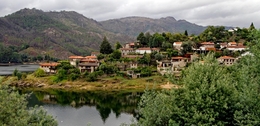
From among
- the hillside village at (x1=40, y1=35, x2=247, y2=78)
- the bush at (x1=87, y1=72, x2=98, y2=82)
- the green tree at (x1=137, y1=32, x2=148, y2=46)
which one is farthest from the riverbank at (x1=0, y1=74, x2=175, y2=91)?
the green tree at (x1=137, y1=32, x2=148, y2=46)

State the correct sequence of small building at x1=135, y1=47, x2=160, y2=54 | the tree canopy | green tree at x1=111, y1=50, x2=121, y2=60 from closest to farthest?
the tree canopy, green tree at x1=111, y1=50, x2=121, y2=60, small building at x1=135, y1=47, x2=160, y2=54

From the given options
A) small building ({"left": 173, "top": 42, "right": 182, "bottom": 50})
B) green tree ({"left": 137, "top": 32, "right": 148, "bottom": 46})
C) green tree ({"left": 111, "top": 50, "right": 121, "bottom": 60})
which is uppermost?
green tree ({"left": 137, "top": 32, "right": 148, "bottom": 46})

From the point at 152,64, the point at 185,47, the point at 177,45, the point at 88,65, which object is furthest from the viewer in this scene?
the point at 177,45

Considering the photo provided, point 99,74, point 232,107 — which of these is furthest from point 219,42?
point 232,107

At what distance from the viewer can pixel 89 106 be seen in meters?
49.4

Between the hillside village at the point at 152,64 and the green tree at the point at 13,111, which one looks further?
the hillside village at the point at 152,64

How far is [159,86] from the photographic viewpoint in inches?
2581

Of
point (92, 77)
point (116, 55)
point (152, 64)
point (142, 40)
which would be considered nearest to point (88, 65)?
point (92, 77)

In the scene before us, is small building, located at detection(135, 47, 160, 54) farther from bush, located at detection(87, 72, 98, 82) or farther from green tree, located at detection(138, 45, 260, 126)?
green tree, located at detection(138, 45, 260, 126)

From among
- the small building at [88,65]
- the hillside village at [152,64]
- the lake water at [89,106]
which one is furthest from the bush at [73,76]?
the lake water at [89,106]

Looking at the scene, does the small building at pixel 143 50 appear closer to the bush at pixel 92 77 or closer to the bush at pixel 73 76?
the bush at pixel 92 77

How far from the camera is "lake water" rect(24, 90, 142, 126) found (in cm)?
3884

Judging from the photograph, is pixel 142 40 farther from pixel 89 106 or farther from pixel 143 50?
pixel 89 106

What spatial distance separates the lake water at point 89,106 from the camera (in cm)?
3884
